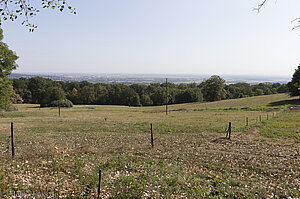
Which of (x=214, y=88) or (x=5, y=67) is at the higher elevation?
(x=5, y=67)

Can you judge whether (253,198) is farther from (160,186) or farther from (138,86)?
(138,86)

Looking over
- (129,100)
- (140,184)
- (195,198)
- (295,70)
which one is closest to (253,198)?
(195,198)

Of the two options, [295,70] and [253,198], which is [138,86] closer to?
[295,70]

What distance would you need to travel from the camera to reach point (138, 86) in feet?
461

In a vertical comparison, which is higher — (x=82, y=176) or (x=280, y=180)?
(x=82, y=176)

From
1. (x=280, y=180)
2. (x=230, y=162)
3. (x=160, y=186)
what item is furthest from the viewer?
(x=230, y=162)

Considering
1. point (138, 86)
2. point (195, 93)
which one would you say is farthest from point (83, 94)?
point (195, 93)

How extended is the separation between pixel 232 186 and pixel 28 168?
8.33m

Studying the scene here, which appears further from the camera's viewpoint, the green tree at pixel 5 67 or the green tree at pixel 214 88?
the green tree at pixel 214 88

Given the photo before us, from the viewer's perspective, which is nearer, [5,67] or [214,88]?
[5,67]

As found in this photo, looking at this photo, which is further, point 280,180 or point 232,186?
point 280,180

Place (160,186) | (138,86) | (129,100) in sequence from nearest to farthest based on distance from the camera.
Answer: (160,186)
(129,100)
(138,86)

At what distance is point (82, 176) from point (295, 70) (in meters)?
74.0

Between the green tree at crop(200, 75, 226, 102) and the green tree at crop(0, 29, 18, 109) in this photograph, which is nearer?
the green tree at crop(0, 29, 18, 109)
